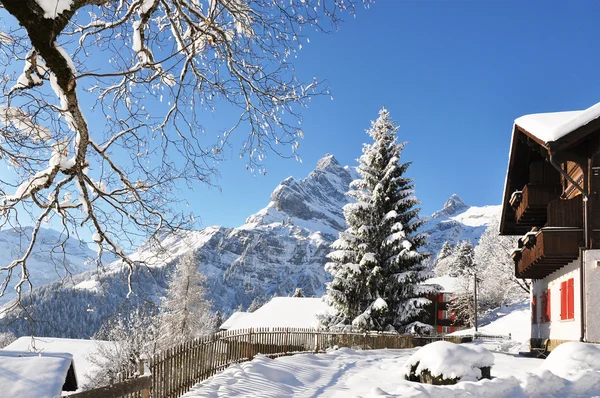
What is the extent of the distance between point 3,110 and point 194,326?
137 feet

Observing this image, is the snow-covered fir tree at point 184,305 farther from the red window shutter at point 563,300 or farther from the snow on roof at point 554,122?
the snow on roof at point 554,122

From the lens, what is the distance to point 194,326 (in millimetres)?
45125

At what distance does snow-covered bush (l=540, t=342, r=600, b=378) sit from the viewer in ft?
34.9

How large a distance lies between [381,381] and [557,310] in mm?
10432

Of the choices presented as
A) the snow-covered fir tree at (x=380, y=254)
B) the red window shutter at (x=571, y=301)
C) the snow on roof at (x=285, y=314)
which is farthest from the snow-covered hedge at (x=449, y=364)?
the snow on roof at (x=285, y=314)

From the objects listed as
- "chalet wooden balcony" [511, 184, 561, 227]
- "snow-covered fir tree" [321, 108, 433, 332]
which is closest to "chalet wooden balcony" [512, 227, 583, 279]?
"chalet wooden balcony" [511, 184, 561, 227]

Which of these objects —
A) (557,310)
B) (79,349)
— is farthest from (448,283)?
(557,310)

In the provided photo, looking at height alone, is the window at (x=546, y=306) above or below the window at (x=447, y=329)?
above

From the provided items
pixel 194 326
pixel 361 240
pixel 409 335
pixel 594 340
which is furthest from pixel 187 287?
pixel 594 340

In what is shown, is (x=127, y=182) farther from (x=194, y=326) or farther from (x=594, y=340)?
(x=194, y=326)

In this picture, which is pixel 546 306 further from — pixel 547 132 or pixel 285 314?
pixel 285 314

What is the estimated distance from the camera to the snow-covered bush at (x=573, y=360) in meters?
10.6

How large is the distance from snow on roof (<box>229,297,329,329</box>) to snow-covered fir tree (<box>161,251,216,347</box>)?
883 centimetres

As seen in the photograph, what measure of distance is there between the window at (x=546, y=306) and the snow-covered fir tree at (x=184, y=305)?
29297 mm
